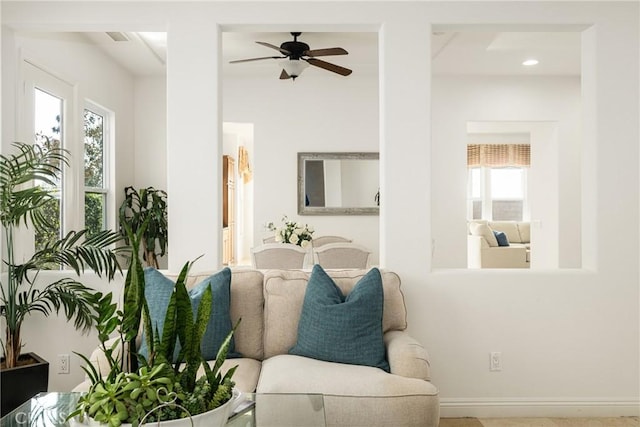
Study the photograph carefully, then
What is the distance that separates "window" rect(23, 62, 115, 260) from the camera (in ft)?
12.9

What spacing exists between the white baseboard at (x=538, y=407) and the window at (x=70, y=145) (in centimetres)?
298

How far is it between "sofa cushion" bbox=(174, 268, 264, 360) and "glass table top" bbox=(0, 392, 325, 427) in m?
0.92

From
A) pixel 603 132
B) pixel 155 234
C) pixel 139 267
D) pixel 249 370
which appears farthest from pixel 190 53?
pixel 155 234

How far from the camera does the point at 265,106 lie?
6059mm

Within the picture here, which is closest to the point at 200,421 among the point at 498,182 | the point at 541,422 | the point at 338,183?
the point at 541,422

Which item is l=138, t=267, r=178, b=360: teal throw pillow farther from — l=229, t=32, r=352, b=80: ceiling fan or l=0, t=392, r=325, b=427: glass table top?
l=229, t=32, r=352, b=80: ceiling fan

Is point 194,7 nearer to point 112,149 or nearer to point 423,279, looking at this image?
point 423,279

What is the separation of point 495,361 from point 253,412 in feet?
6.32

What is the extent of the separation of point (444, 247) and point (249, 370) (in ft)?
12.8

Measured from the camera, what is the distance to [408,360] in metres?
2.49

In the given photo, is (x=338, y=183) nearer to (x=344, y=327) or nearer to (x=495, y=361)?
(x=495, y=361)

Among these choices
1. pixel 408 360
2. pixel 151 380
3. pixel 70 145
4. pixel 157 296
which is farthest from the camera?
pixel 70 145

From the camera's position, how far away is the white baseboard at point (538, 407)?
125 inches

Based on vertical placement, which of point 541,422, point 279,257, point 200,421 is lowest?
point 541,422
